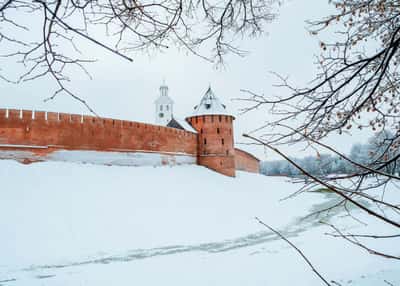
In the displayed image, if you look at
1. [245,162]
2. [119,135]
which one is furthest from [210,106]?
[245,162]

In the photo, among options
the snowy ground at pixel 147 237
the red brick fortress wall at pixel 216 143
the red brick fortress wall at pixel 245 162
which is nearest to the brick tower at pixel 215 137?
the red brick fortress wall at pixel 216 143

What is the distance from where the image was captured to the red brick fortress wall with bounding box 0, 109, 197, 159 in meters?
12.3

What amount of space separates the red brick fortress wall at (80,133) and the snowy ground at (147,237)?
1268 millimetres

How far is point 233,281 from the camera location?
467cm

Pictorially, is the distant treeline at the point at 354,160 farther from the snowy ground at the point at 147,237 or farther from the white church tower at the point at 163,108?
the white church tower at the point at 163,108

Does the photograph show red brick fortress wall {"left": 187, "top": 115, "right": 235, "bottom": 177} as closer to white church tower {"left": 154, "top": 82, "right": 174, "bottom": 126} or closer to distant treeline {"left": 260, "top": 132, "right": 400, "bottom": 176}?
Result: distant treeline {"left": 260, "top": 132, "right": 400, "bottom": 176}

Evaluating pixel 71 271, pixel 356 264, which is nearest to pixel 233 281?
pixel 356 264

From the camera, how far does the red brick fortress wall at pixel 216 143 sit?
20078mm

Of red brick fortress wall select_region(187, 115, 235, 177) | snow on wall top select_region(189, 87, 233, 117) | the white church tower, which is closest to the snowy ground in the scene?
red brick fortress wall select_region(187, 115, 235, 177)

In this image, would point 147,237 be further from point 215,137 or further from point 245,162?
point 245,162

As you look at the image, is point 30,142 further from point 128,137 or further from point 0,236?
point 0,236

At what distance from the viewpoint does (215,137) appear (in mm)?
20406

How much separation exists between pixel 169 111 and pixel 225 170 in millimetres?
24014

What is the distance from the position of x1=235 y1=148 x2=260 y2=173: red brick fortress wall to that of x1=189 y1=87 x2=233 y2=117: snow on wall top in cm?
809
